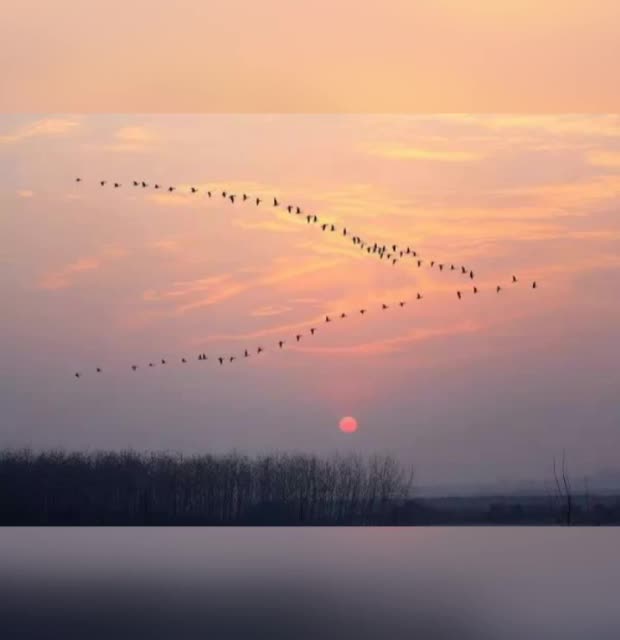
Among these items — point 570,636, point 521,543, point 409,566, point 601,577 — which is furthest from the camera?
point 521,543

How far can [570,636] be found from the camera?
18.1 metres

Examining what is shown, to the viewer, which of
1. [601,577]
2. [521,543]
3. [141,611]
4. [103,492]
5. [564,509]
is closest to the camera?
[141,611]

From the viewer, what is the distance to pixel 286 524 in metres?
37.0

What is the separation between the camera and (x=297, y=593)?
75.8ft

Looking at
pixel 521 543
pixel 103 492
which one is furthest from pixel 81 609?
pixel 521 543

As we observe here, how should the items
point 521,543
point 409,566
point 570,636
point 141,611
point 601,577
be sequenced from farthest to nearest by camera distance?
point 521,543 < point 409,566 < point 601,577 < point 141,611 < point 570,636

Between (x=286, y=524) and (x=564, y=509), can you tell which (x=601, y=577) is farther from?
(x=564, y=509)

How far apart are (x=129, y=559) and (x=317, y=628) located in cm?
1474

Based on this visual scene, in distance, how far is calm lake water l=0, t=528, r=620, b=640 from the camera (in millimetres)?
18422

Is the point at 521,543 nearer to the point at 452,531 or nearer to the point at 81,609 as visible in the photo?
the point at 452,531

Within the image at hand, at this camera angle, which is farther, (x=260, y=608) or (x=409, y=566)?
(x=409, y=566)

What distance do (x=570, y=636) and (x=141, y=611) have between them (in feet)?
17.3

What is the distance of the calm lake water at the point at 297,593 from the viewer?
1842 cm

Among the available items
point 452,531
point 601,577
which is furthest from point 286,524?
point 452,531
